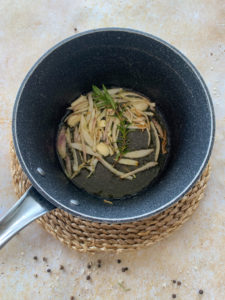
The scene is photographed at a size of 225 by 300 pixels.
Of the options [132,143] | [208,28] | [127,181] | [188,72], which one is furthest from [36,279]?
[208,28]

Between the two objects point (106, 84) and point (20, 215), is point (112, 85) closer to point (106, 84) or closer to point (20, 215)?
point (106, 84)

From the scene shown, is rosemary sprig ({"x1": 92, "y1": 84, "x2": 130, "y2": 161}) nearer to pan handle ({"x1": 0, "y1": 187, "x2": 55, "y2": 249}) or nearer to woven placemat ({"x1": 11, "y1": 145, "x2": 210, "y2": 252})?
woven placemat ({"x1": 11, "y1": 145, "x2": 210, "y2": 252})

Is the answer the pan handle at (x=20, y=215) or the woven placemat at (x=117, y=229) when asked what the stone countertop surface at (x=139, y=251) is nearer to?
the woven placemat at (x=117, y=229)

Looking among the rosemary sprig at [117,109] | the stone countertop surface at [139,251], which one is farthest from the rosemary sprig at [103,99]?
the stone countertop surface at [139,251]

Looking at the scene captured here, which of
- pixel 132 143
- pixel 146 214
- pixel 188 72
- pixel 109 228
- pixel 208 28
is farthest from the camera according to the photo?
pixel 208 28

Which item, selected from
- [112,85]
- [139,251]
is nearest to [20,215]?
[139,251]

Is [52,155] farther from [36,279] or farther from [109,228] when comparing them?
[36,279]
